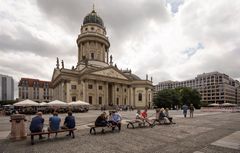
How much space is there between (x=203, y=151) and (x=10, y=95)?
16742 cm

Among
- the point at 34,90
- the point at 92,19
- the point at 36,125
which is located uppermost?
the point at 92,19

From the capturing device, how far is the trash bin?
33.2ft

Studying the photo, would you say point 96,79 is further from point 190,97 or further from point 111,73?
point 190,97

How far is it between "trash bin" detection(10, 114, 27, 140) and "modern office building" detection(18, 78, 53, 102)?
116 m

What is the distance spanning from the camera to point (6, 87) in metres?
146

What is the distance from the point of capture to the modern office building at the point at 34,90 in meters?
115

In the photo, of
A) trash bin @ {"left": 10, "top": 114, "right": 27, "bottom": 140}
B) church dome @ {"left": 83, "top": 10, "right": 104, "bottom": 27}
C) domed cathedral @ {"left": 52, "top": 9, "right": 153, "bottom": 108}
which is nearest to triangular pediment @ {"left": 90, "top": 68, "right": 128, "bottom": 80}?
domed cathedral @ {"left": 52, "top": 9, "right": 153, "bottom": 108}

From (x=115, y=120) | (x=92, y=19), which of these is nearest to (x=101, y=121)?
(x=115, y=120)

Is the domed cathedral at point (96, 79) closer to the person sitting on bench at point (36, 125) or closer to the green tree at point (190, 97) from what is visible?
the green tree at point (190, 97)

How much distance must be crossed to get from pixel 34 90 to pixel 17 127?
118 metres

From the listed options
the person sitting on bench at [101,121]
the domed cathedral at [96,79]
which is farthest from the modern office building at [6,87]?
the person sitting on bench at [101,121]

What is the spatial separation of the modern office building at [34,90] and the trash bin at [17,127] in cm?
11631

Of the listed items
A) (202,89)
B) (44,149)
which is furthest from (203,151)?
(202,89)

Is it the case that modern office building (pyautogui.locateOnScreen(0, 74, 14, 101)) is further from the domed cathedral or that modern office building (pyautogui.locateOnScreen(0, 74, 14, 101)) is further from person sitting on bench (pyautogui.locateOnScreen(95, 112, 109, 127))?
person sitting on bench (pyautogui.locateOnScreen(95, 112, 109, 127))
